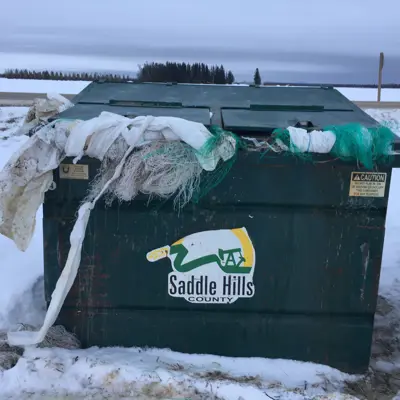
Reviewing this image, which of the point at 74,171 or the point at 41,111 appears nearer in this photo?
the point at 74,171

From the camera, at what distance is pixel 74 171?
259 cm

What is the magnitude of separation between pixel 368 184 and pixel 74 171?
141 centimetres

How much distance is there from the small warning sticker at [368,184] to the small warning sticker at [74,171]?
1.28 m

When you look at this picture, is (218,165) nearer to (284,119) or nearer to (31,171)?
(284,119)

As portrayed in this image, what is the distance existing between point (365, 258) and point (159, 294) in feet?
3.50

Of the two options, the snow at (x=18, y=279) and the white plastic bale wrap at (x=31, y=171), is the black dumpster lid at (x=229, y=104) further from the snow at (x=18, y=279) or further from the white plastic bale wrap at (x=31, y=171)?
the snow at (x=18, y=279)

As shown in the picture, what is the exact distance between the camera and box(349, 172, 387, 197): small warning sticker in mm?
2570

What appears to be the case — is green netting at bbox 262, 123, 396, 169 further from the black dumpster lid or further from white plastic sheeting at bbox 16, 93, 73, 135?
white plastic sheeting at bbox 16, 93, 73, 135

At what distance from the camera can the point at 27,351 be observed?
2795 millimetres

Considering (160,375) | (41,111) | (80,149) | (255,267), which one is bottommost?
(160,375)

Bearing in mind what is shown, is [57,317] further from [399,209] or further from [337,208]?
[399,209]

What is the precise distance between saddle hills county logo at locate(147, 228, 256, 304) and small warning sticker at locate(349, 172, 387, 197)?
1.88 feet

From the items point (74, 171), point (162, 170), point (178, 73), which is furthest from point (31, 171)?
point (178, 73)

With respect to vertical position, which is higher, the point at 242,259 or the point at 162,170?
the point at 162,170
